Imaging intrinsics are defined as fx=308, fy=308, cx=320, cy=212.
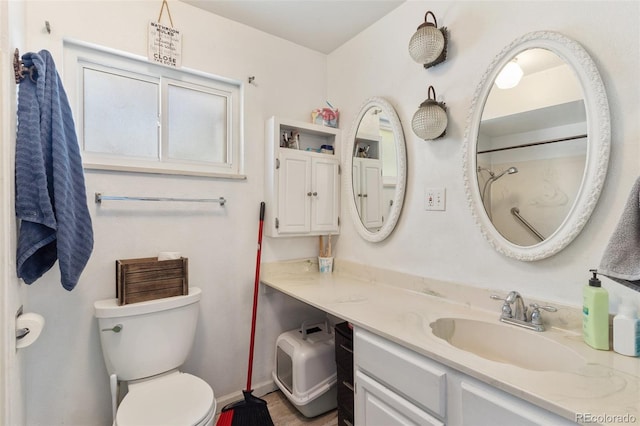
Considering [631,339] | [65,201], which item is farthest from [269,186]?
[631,339]

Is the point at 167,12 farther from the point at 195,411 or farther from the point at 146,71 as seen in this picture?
the point at 195,411

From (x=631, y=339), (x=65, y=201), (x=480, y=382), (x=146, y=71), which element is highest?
(x=146, y=71)

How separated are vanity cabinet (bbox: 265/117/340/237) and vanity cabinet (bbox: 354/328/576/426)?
931mm

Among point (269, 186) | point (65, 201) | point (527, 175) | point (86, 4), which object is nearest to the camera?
point (65, 201)

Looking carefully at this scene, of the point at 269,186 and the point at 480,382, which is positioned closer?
the point at 480,382

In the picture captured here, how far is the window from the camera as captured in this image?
1.62 meters

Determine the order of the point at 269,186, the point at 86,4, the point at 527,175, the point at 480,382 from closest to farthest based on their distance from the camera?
the point at 480,382 < the point at 527,175 < the point at 86,4 < the point at 269,186

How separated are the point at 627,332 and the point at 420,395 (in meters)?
0.68

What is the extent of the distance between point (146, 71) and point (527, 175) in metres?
2.04

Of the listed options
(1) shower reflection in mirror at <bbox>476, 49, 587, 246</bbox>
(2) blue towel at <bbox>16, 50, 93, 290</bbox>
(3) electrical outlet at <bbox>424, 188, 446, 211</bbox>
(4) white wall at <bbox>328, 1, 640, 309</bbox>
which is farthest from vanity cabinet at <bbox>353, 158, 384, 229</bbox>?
(2) blue towel at <bbox>16, 50, 93, 290</bbox>

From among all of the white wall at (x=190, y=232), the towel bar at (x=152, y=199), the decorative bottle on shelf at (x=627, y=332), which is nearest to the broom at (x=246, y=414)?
the white wall at (x=190, y=232)

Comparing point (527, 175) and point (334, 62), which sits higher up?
point (334, 62)

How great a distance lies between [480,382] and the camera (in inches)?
35.7

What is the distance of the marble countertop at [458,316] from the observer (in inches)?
30.0
